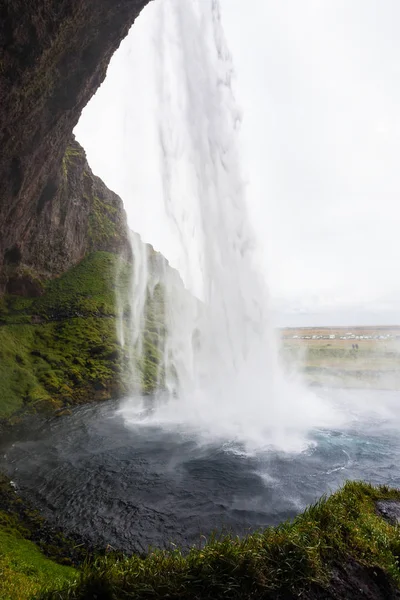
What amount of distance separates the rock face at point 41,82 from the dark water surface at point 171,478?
2786 cm

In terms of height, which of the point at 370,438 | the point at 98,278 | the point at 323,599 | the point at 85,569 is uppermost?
the point at 98,278

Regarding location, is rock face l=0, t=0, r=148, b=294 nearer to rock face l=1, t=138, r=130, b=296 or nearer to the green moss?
rock face l=1, t=138, r=130, b=296

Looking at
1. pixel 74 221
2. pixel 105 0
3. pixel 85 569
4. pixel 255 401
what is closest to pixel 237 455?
pixel 255 401

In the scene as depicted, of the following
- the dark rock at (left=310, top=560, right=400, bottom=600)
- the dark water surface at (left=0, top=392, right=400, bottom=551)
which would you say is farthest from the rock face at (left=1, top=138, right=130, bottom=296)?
the dark rock at (left=310, top=560, right=400, bottom=600)

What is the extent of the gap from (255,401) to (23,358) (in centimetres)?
3520

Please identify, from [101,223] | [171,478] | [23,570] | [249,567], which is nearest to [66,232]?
[101,223]

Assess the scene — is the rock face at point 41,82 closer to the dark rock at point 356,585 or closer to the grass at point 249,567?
the grass at point 249,567

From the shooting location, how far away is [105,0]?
2902 cm

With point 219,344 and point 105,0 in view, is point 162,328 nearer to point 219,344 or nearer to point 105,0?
point 219,344

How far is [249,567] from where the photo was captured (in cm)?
700

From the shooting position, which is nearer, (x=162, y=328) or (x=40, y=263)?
(x=40, y=263)

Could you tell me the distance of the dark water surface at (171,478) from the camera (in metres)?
16.2

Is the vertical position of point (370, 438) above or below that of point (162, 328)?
below

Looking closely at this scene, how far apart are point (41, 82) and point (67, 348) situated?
39762mm
